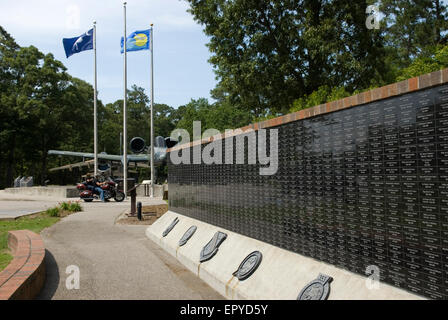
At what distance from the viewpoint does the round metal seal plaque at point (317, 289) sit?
4469mm

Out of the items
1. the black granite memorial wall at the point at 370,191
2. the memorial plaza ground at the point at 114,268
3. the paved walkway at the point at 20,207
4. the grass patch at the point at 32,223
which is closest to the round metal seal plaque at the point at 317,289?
the black granite memorial wall at the point at 370,191

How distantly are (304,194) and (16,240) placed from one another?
20.3 feet

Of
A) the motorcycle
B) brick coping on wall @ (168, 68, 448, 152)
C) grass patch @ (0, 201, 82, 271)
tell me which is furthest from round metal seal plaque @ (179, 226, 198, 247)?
the motorcycle

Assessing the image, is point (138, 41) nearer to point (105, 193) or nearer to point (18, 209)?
point (105, 193)

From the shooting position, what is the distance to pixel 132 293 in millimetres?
6039

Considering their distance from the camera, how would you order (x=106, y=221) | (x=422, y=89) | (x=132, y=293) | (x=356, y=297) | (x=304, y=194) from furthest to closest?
(x=106, y=221) < (x=132, y=293) < (x=304, y=194) < (x=356, y=297) < (x=422, y=89)

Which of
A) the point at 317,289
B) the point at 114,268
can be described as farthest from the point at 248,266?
the point at 114,268

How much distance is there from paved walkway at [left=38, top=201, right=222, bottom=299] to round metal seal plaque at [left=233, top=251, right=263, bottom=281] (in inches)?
18.6

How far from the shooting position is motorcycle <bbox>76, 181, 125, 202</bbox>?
2412cm

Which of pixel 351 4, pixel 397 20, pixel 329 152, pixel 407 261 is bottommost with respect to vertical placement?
pixel 407 261

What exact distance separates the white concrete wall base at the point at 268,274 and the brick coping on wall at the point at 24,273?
259 centimetres

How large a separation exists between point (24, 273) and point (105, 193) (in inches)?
762
